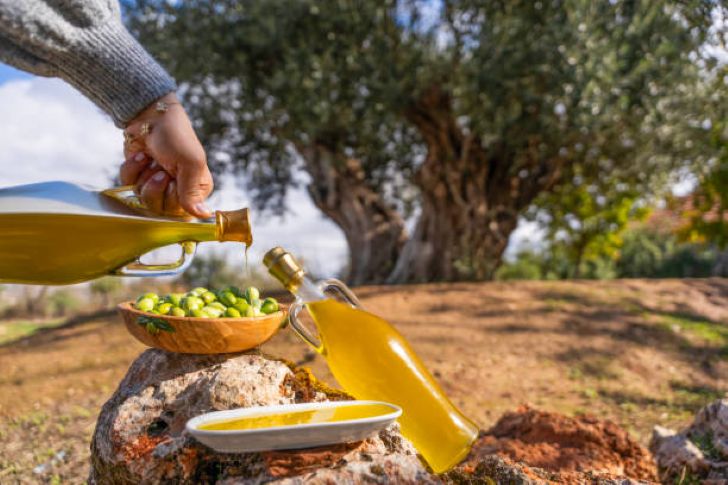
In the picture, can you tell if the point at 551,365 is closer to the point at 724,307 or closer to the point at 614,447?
the point at 614,447

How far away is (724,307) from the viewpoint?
7848 mm

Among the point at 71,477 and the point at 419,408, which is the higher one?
the point at 419,408

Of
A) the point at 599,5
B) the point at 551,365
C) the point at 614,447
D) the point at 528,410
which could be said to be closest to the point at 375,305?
the point at 551,365

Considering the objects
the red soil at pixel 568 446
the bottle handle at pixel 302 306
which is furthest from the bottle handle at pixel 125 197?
the red soil at pixel 568 446

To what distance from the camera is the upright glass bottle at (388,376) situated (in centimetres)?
203

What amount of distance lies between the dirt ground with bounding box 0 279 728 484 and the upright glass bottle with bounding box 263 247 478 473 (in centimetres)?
195

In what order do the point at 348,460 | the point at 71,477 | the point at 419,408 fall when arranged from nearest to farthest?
the point at 348,460, the point at 419,408, the point at 71,477

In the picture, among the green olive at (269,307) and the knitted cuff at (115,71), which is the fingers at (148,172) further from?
the green olive at (269,307)

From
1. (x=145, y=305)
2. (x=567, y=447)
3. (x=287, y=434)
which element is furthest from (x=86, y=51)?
(x=567, y=447)

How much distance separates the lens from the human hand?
1932 mm

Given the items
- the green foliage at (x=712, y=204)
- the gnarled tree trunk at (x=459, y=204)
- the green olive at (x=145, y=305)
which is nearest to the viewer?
the green olive at (x=145, y=305)

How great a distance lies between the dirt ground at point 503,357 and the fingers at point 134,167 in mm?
1856

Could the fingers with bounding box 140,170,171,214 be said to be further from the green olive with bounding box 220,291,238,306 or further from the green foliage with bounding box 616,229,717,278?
the green foliage with bounding box 616,229,717,278

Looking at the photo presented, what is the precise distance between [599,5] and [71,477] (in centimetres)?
758
